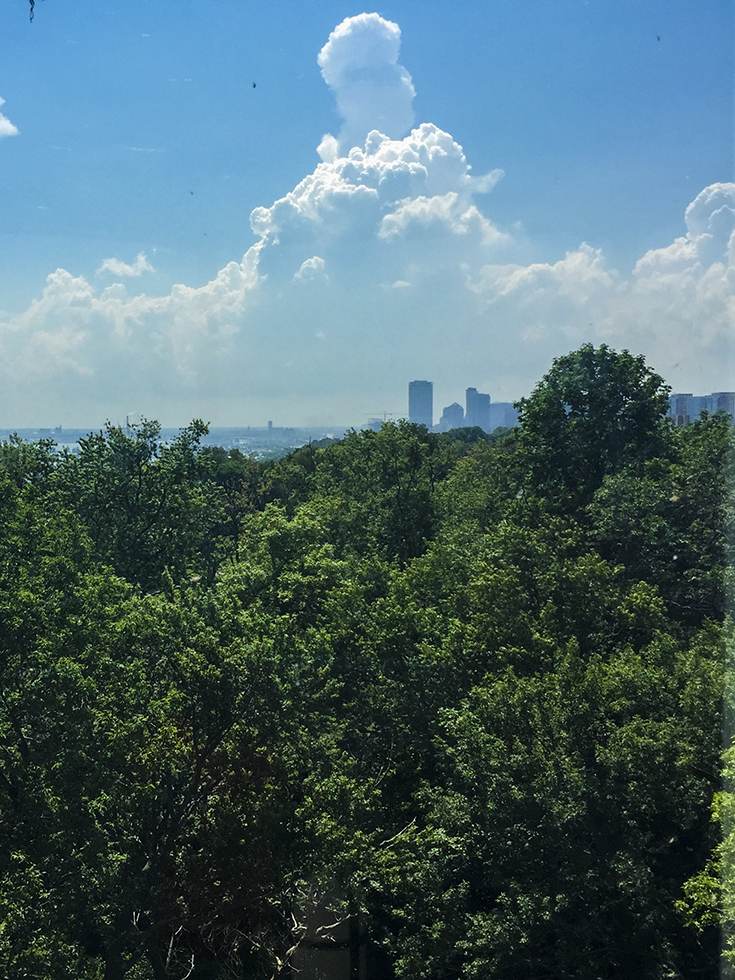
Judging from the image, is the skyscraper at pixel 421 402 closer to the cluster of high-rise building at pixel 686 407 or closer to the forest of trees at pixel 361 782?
the cluster of high-rise building at pixel 686 407

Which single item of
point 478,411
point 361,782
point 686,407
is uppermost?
point 478,411

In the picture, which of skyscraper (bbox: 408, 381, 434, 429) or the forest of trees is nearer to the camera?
the forest of trees

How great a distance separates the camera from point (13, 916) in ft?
32.5

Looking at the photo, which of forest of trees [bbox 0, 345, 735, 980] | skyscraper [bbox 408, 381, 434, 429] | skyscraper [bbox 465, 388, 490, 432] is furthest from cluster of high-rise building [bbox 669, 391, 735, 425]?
skyscraper [bbox 465, 388, 490, 432]

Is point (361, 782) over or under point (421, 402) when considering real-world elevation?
under

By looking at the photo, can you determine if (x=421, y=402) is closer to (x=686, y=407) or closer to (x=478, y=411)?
(x=686, y=407)

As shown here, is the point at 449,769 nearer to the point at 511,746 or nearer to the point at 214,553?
the point at 511,746

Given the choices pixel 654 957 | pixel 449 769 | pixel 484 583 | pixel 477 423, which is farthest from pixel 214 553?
pixel 477 423

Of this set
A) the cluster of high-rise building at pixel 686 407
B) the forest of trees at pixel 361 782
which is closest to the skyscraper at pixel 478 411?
the cluster of high-rise building at pixel 686 407

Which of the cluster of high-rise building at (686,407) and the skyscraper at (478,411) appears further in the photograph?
the skyscraper at (478,411)

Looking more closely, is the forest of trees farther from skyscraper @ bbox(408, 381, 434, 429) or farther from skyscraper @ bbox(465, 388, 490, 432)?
skyscraper @ bbox(465, 388, 490, 432)

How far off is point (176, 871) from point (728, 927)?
853 cm

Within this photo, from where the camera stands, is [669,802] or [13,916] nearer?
[13,916]

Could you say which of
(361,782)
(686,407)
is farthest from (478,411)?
(361,782)
